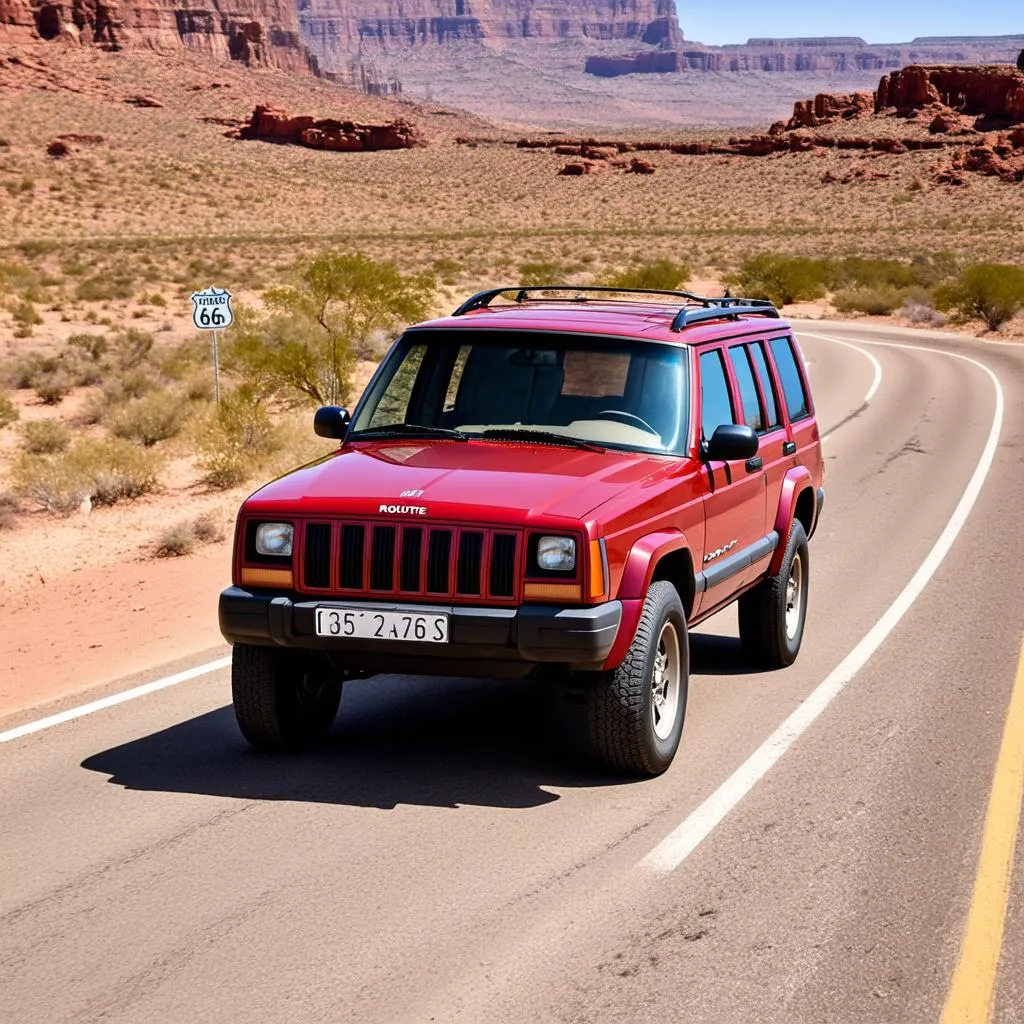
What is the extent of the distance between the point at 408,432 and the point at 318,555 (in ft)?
4.11

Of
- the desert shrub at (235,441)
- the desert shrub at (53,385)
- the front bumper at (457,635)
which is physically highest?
the front bumper at (457,635)

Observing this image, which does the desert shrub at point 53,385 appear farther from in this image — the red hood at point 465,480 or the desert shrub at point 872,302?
the desert shrub at point 872,302

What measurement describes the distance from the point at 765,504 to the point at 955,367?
2380cm

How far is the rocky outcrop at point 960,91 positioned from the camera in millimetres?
113938

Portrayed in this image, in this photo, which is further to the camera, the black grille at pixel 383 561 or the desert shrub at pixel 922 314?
the desert shrub at pixel 922 314

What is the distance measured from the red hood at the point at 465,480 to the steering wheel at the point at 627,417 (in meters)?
0.18

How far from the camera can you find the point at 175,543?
12516 mm

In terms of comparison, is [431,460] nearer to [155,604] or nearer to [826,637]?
[826,637]

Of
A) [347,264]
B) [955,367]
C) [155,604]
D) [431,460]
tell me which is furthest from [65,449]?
[955,367]

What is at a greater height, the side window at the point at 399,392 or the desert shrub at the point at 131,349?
the side window at the point at 399,392

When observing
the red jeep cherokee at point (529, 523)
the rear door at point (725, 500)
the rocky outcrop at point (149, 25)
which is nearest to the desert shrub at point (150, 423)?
the red jeep cherokee at point (529, 523)

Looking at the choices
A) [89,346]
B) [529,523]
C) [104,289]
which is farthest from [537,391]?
[104,289]

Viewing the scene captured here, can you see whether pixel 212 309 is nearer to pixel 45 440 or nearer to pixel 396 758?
pixel 45 440

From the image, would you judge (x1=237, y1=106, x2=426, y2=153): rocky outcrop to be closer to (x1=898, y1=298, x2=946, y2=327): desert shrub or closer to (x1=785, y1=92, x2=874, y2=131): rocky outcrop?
(x1=785, y1=92, x2=874, y2=131): rocky outcrop
